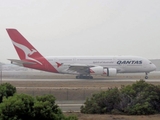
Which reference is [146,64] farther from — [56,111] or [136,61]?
[56,111]

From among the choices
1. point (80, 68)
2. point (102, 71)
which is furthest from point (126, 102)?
point (80, 68)

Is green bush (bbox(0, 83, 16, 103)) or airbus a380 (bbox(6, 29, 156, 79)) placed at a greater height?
airbus a380 (bbox(6, 29, 156, 79))

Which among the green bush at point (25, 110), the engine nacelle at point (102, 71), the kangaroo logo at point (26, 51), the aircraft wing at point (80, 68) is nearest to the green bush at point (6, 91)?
the green bush at point (25, 110)

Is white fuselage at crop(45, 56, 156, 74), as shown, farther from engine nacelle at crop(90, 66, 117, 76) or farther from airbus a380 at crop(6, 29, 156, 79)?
engine nacelle at crop(90, 66, 117, 76)

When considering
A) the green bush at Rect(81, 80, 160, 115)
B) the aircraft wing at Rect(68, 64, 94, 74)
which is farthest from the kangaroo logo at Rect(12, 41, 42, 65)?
the green bush at Rect(81, 80, 160, 115)

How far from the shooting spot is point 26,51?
45.1 meters

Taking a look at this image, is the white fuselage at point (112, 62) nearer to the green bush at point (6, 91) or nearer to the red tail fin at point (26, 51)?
the red tail fin at point (26, 51)

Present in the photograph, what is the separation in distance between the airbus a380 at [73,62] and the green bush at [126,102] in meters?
27.9

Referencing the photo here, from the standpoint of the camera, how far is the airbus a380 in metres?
45.0

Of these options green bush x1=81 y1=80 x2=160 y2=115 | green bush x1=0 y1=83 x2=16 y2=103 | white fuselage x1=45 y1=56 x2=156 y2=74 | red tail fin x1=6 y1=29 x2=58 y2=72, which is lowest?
green bush x1=81 y1=80 x2=160 y2=115

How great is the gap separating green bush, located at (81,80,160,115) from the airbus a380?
27.9 metres

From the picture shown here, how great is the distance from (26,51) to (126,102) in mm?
31215

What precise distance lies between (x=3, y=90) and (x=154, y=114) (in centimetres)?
715

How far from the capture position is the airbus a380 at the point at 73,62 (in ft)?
148
